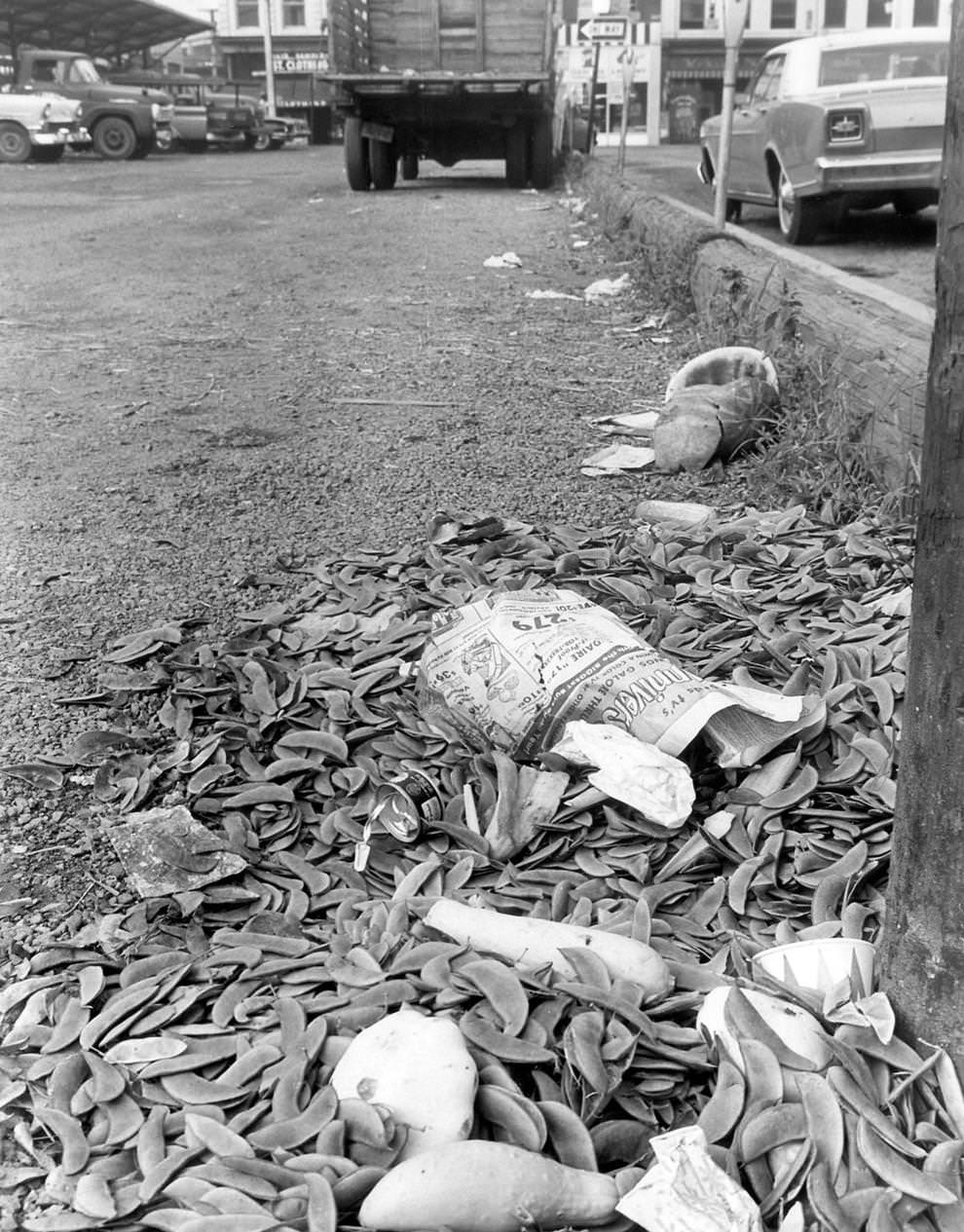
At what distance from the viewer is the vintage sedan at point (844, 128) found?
363 inches

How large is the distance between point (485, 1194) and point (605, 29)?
1588 centimetres

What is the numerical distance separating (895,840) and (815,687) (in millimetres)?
882

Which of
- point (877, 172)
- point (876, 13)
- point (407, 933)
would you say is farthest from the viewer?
Result: point (876, 13)

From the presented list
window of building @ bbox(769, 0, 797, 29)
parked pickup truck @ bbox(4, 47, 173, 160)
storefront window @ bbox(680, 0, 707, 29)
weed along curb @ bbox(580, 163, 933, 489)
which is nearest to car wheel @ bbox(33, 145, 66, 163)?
parked pickup truck @ bbox(4, 47, 173, 160)

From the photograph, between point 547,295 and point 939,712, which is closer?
point 939,712

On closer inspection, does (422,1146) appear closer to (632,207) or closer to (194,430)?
(194,430)

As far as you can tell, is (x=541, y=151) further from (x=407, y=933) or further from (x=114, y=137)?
(x=407, y=933)

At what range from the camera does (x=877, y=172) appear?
923 cm

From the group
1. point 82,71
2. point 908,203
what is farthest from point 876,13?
point 908,203

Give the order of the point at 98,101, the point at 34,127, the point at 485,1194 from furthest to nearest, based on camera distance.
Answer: the point at 98,101 → the point at 34,127 → the point at 485,1194

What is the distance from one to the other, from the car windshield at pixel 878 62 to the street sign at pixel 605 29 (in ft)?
19.7

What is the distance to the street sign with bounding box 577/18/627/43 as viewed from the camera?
605 inches

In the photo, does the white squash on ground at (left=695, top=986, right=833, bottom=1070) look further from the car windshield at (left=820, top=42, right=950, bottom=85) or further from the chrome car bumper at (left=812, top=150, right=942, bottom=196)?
the car windshield at (left=820, top=42, right=950, bottom=85)

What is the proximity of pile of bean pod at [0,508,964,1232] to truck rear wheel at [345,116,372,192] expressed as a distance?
13032 millimetres
